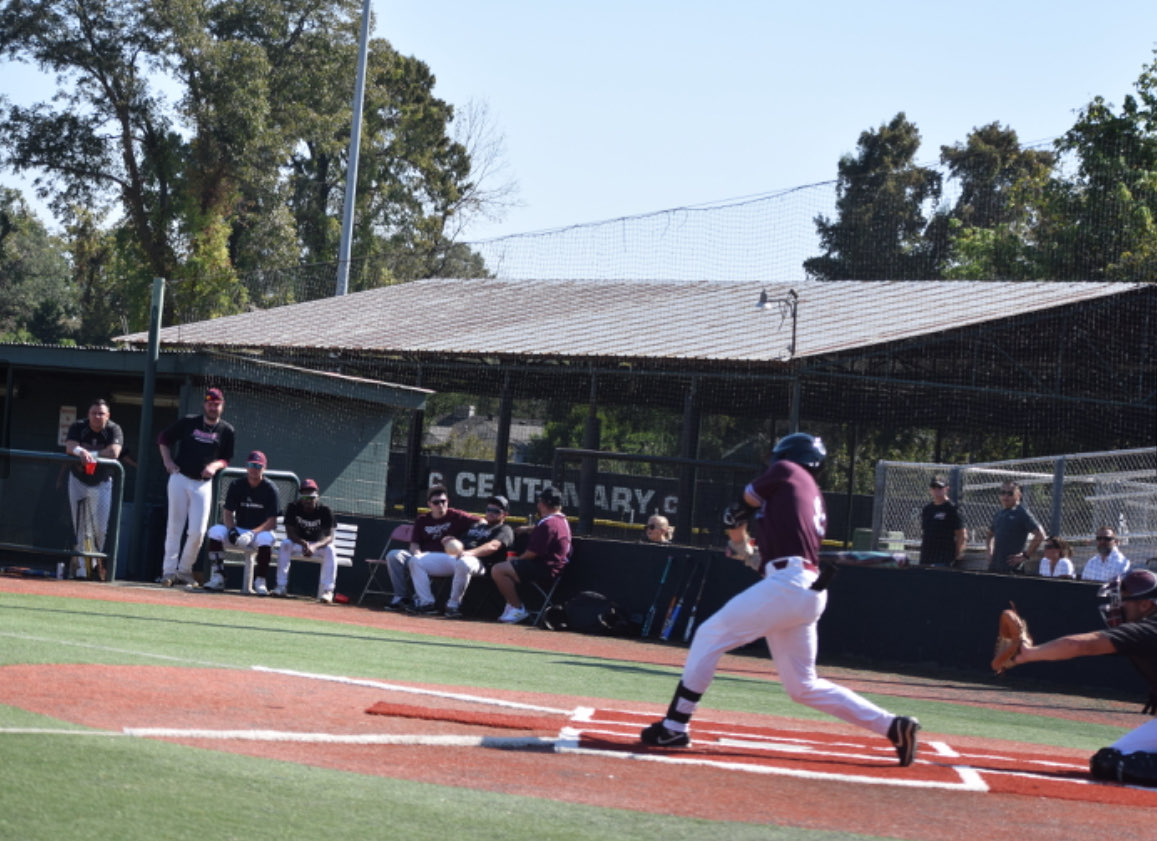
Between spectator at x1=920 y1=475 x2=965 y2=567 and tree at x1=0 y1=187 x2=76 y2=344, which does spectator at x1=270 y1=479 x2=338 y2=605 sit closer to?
spectator at x1=920 y1=475 x2=965 y2=567

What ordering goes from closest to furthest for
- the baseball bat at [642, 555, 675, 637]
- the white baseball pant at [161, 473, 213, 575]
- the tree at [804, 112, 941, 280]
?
the white baseball pant at [161, 473, 213, 575]
the baseball bat at [642, 555, 675, 637]
the tree at [804, 112, 941, 280]

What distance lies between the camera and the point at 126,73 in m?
40.5

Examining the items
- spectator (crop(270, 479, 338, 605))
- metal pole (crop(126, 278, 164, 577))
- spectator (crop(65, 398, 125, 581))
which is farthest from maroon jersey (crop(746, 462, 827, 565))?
metal pole (crop(126, 278, 164, 577))

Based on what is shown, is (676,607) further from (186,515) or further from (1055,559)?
(186,515)

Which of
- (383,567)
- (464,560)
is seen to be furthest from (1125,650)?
(383,567)

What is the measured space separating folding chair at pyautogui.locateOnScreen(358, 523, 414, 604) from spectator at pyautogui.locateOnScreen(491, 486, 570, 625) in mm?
1584

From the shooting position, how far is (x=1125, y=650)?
292 inches

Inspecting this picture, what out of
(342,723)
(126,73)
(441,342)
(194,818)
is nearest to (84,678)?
(342,723)

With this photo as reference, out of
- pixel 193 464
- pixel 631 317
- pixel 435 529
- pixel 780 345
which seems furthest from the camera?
pixel 631 317

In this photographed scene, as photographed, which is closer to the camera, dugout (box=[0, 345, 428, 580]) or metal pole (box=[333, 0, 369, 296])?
dugout (box=[0, 345, 428, 580])

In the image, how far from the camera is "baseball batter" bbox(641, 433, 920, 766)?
6.91m

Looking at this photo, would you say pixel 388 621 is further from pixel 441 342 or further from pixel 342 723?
pixel 441 342

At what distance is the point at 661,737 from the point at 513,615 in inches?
361

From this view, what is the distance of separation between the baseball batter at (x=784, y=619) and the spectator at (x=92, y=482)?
10.0m
